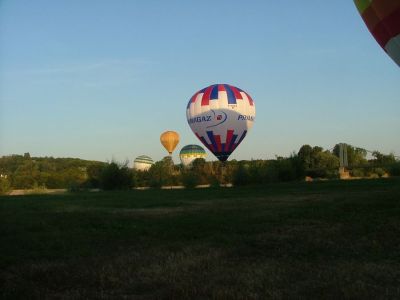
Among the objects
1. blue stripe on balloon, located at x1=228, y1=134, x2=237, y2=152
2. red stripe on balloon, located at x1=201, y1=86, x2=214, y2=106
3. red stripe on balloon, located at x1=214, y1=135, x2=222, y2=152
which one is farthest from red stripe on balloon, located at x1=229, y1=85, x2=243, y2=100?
red stripe on balloon, located at x1=214, y1=135, x2=222, y2=152

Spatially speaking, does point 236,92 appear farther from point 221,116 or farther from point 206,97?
point 221,116

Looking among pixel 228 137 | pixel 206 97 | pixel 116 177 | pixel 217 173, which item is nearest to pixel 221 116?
pixel 228 137

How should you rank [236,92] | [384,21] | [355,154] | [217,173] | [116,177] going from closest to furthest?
[384,21]
[116,177]
[236,92]
[217,173]
[355,154]

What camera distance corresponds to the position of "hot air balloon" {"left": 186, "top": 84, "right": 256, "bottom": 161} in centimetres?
3712

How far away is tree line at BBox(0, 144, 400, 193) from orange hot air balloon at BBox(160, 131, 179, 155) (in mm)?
14886

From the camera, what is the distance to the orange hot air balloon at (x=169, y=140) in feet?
252

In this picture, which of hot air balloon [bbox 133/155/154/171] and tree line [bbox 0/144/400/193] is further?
hot air balloon [bbox 133/155/154/171]

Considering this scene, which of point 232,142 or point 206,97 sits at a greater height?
point 206,97

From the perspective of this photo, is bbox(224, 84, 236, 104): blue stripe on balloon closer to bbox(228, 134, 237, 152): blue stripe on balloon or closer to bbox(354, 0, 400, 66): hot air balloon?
bbox(228, 134, 237, 152): blue stripe on balloon

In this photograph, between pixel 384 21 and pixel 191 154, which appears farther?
pixel 191 154

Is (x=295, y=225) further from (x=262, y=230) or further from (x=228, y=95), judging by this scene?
(x=228, y=95)

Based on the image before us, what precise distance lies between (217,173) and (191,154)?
29360mm

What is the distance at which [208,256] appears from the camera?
23.5 feet

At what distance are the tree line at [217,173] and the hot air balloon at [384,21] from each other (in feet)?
52.9
